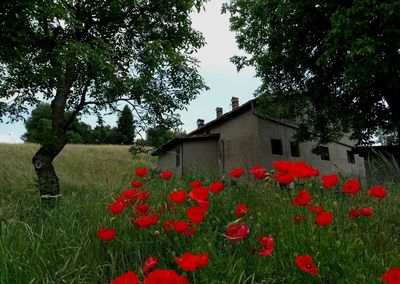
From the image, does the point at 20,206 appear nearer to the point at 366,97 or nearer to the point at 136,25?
the point at 136,25

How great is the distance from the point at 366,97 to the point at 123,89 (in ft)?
33.6

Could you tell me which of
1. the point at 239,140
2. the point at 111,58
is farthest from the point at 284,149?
the point at 111,58

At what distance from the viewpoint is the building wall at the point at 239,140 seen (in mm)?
23812

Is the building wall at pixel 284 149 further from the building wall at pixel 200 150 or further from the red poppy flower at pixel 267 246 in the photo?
the red poppy flower at pixel 267 246

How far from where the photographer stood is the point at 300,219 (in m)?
2.60

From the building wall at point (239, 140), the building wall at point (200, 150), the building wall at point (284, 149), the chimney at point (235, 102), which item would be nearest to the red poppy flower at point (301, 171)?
the building wall at point (284, 149)

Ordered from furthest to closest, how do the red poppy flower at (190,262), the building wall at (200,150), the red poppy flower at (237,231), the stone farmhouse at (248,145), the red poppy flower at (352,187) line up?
the building wall at (200,150) → the stone farmhouse at (248,145) → the red poppy flower at (352,187) → the red poppy flower at (237,231) → the red poppy flower at (190,262)

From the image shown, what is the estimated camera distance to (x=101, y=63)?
35.0ft

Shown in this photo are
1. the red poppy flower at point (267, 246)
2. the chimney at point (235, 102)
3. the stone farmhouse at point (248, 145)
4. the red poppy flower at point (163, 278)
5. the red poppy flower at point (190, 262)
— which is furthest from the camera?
the chimney at point (235, 102)

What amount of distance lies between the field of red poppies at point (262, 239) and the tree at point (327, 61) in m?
8.96

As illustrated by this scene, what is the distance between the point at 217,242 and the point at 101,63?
9.09 metres

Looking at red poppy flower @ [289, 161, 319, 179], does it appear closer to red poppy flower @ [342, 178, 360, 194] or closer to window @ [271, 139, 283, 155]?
red poppy flower @ [342, 178, 360, 194]

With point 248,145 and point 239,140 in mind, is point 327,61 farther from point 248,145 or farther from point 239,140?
point 239,140

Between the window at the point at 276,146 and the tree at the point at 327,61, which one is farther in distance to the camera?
the window at the point at 276,146
